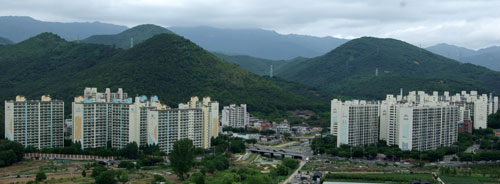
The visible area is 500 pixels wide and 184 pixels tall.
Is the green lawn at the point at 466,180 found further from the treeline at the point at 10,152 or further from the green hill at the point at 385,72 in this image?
the green hill at the point at 385,72

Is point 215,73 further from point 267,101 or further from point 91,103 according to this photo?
point 91,103

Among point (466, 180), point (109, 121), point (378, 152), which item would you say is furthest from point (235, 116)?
point (466, 180)

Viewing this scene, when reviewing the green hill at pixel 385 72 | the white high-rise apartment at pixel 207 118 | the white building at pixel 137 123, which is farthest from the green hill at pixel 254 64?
the white building at pixel 137 123

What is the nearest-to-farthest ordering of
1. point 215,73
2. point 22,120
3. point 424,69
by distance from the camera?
point 22,120, point 215,73, point 424,69

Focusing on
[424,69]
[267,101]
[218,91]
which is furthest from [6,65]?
[424,69]

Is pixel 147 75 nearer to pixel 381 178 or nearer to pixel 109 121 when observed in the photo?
pixel 109 121

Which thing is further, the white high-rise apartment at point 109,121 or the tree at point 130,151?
the white high-rise apartment at point 109,121
